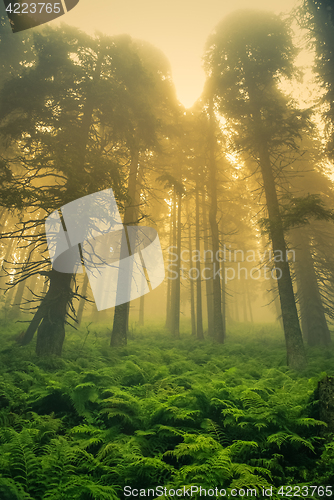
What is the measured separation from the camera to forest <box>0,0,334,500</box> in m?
3.17

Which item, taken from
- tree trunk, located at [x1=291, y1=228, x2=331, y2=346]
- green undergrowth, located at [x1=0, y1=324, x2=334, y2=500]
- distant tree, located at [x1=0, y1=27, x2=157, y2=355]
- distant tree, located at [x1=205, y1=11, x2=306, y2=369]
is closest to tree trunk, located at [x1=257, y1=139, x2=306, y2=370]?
distant tree, located at [x1=205, y1=11, x2=306, y2=369]

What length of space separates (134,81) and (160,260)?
1406cm

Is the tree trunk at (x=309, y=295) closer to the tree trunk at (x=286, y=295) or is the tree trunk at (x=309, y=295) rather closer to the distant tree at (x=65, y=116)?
the tree trunk at (x=286, y=295)

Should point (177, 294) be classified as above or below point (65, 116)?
below

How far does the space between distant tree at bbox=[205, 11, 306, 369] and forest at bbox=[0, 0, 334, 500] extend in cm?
7

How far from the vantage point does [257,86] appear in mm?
11656

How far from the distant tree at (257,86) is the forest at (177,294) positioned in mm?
67

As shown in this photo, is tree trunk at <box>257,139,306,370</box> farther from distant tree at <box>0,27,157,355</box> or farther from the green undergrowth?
distant tree at <box>0,27,157,355</box>

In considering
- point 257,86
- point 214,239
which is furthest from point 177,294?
point 257,86

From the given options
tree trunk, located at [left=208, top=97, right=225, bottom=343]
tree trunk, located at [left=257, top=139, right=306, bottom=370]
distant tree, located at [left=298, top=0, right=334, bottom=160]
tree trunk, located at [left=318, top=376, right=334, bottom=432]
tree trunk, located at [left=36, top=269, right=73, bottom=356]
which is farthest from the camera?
tree trunk, located at [left=208, top=97, right=225, bottom=343]

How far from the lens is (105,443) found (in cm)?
374

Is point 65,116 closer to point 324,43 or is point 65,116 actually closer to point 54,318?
point 54,318

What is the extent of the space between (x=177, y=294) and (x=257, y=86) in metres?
12.4

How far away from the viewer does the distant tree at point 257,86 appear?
1031 cm
